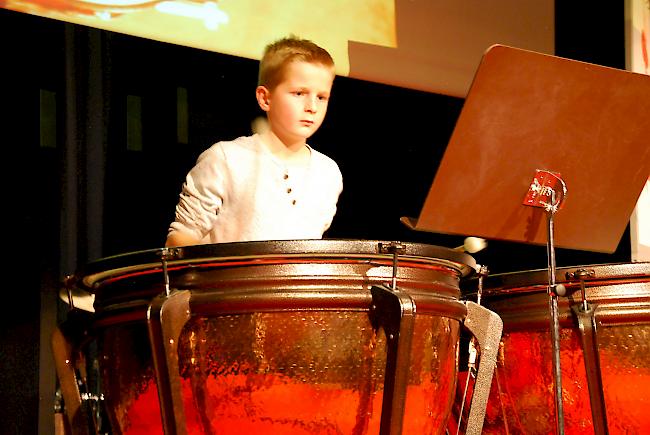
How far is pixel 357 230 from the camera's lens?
109 inches

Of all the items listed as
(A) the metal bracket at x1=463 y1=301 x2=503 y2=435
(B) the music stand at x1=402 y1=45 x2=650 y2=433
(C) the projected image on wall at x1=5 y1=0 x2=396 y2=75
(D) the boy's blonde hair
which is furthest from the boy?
(C) the projected image on wall at x1=5 y1=0 x2=396 y2=75

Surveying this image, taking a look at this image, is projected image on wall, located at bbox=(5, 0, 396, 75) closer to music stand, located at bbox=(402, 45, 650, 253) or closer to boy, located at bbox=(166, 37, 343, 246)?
boy, located at bbox=(166, 37, 343, 246)

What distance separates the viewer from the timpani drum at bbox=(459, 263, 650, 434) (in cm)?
178

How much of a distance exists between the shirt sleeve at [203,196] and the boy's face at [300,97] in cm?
15

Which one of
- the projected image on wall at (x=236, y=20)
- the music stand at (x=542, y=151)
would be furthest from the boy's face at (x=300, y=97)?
the projected image on wall at (x=236, y=20)

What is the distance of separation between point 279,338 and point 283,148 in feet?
2.05

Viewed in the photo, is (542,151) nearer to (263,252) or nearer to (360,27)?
(263,252)

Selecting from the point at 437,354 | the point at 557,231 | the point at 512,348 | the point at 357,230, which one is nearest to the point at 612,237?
the point at 557,231

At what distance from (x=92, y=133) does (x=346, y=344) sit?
109 cm

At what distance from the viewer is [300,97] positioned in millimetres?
1849

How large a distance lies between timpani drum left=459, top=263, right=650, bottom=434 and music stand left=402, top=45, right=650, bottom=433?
107mm

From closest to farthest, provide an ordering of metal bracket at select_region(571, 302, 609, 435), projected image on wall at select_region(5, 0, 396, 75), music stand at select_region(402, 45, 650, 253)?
music stand at select_region(402, 45, 650, 253), metal bracket at select_region(571, 302, 609, 435), projected image on wall at select_region(5, 0, 396, 75)

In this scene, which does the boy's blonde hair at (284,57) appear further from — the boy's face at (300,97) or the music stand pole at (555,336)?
the music stand pole at (555,336)

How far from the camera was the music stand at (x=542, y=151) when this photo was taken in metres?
1.61
